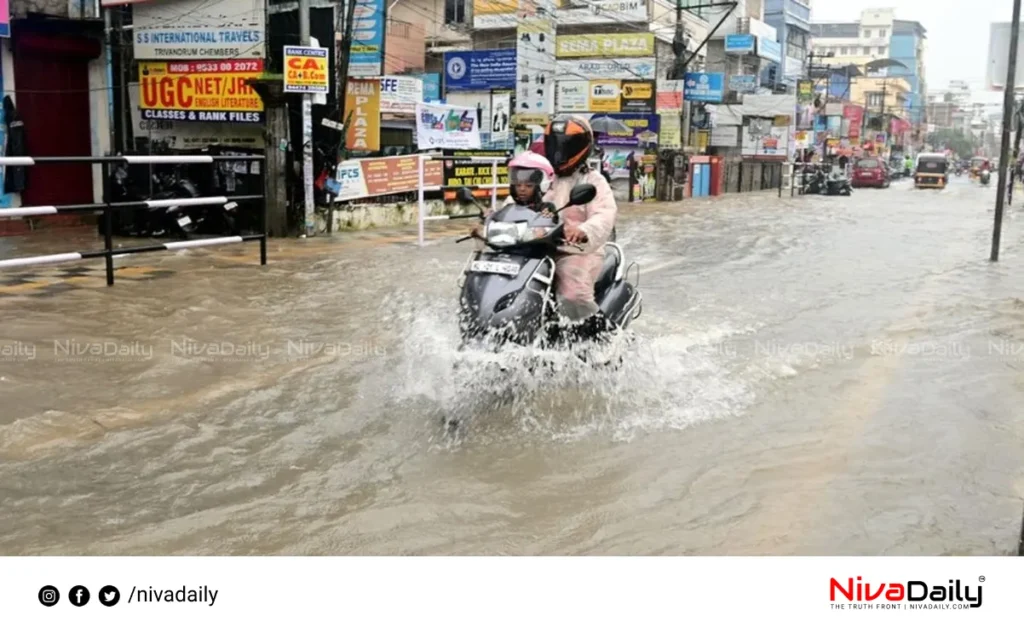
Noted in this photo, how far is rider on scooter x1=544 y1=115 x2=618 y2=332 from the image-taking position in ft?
16.8

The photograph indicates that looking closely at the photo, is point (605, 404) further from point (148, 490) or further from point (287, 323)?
point (287, 323)

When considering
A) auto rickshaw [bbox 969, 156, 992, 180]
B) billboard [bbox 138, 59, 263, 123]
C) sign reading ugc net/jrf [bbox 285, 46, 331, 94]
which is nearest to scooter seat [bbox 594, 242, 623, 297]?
sign reading ugc net/jrf [bbox 285, 46, 331, 94]

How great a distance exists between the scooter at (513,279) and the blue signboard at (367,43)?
9.76 metres

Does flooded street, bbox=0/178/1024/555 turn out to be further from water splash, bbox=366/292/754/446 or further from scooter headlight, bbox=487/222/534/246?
scooter headlight, bbox=487/222/534/246

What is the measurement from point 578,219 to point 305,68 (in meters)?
7.85

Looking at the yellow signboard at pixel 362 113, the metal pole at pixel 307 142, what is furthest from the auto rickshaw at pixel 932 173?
the metal pole at pixel 307 142

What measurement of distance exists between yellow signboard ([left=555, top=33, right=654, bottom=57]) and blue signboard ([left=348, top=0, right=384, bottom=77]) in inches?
733

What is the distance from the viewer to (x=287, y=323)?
7.46 meters

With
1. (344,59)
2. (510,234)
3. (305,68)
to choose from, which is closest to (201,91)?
(305,68)

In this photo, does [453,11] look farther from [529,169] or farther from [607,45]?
[529,169]

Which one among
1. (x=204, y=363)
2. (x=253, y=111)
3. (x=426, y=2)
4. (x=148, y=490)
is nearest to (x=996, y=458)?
(x=148, y=490)

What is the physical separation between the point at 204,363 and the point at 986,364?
528cm
